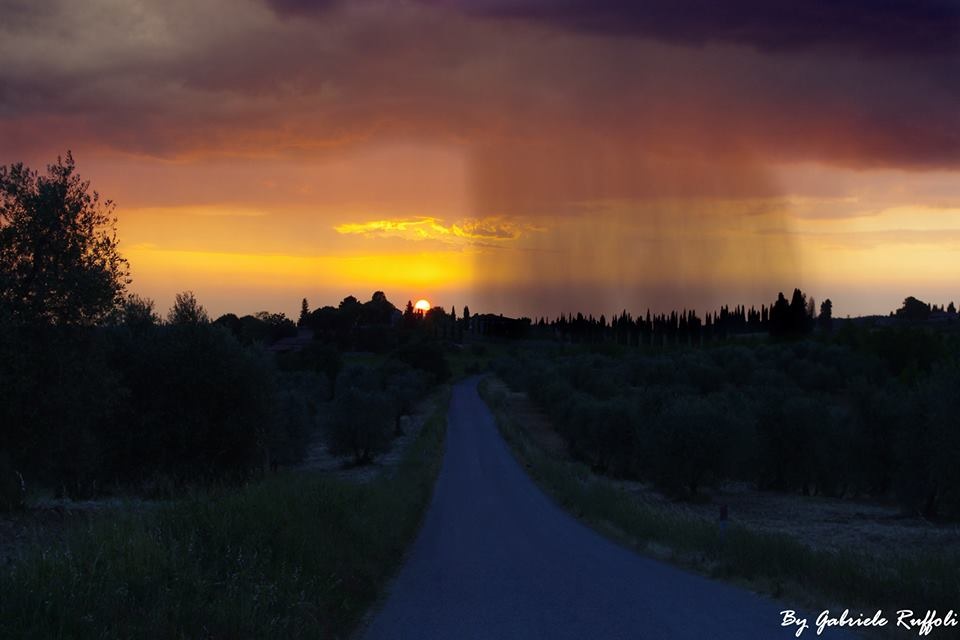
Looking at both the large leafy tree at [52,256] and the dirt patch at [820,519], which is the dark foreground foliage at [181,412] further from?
the dirt patch at [820,519]

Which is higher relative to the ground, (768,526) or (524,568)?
(524,568)

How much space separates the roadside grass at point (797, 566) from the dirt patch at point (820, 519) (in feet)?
12.4

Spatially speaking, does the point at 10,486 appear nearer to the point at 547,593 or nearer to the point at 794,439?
the point at 547,593

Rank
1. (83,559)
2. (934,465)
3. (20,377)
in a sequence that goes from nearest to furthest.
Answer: (83,559)
(20,377)
(934,465)

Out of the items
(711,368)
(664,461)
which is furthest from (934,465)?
(711,368)

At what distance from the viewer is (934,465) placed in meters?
35.0

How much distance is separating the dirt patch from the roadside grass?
12.4ft

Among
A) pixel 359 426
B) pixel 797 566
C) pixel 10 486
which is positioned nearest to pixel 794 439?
pixel 359 426

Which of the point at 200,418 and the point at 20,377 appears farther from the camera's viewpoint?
the point at 200,418

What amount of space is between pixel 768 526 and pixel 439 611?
28.2 metres

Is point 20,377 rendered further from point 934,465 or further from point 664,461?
point 664,461

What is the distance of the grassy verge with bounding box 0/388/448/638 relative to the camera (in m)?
8.22

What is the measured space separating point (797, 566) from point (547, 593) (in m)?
5.00

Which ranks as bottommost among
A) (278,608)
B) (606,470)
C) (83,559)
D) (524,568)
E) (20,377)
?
(606,470)
